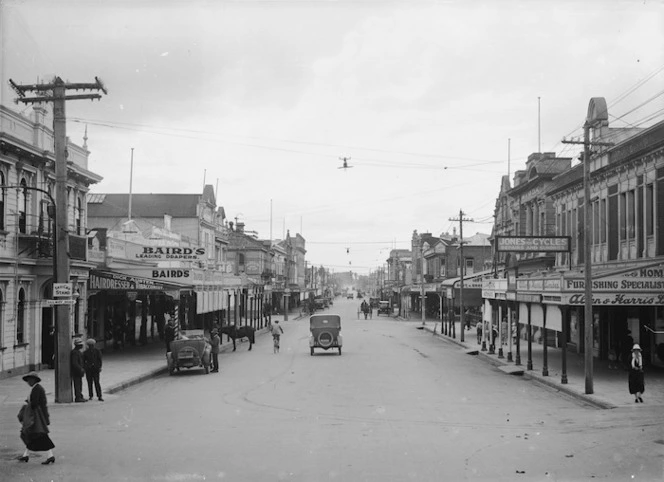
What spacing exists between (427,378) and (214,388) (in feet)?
25.2

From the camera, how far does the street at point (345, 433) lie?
11.4 meters

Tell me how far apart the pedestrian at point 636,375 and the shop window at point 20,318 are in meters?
20.1

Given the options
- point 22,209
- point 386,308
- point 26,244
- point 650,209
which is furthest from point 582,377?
point 386,308

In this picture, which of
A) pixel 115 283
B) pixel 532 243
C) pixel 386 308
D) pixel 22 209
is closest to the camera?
pixel 22 209

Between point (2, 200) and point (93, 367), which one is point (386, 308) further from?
point (93, 367)

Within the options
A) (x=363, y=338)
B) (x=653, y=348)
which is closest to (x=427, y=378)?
(x=653, y=348)

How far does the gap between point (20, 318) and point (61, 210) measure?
898 cm

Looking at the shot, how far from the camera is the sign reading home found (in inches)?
1281

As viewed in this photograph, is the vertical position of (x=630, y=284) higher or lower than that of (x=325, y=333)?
higher

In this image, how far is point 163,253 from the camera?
1496 inches

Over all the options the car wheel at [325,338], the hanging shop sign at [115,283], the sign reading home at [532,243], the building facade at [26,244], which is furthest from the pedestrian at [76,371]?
the sign reading home at [532,243]

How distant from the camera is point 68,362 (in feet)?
62.2

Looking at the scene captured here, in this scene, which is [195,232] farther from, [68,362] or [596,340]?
[68,362]

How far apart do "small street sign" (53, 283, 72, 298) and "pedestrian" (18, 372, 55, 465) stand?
7082mm
